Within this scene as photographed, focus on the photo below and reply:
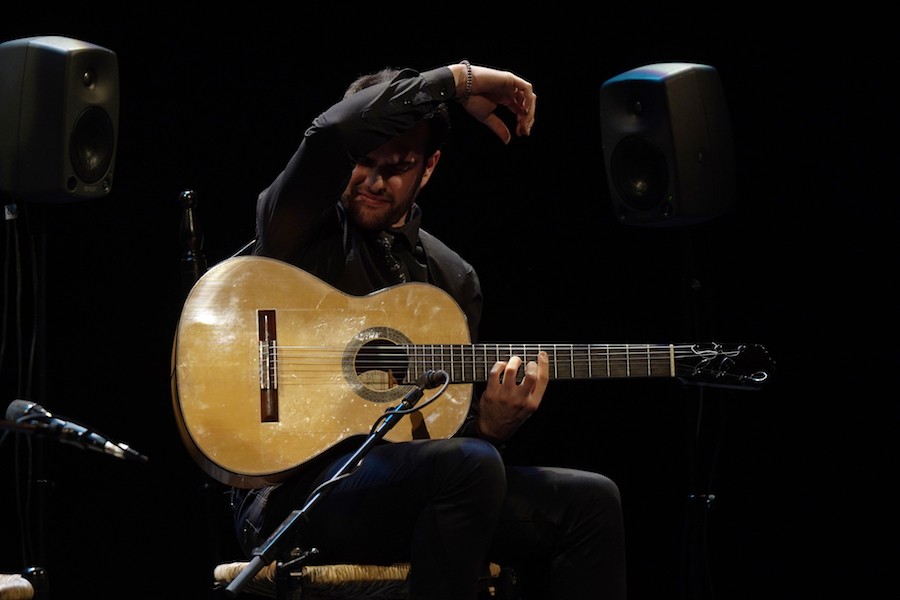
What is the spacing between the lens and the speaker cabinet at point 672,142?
3396 mm

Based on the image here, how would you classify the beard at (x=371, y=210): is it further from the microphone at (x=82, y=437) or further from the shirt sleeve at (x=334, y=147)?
the microphone at (x=82, y=437)

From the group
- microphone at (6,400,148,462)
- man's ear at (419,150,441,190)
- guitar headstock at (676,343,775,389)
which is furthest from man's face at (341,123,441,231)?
microphone at (6,400,148,462)

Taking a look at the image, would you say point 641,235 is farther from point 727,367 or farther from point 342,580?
point 342,580

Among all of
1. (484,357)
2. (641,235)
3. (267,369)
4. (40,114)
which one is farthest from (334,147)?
(641,235)

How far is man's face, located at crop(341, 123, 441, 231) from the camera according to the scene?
2.99 meters

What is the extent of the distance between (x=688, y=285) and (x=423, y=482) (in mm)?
1275

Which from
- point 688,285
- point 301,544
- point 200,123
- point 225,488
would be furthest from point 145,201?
point 688,285

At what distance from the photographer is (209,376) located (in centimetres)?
260

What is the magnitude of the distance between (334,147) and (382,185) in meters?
0.30

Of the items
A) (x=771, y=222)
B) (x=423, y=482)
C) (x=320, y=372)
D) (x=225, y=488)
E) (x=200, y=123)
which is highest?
(x=200, y=123)

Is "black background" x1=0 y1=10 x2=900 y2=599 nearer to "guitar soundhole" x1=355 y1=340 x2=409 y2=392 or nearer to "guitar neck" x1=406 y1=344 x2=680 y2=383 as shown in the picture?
"guitar neck" x1=406 y1=344 x2=680 y2=383

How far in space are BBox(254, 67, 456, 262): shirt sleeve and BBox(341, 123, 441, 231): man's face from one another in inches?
6.9

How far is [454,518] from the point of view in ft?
8.07

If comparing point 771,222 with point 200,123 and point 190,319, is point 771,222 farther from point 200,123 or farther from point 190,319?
point 190,319
